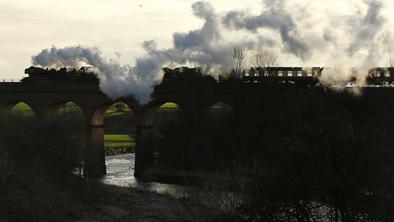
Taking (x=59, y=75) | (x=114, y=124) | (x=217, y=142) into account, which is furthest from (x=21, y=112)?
(x=217, y=142)

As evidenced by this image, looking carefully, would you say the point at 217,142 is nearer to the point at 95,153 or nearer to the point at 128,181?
the point at 128,181

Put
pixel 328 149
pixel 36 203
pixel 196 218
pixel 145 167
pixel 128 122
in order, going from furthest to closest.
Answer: pixel 128 122
pixel 145 167
pixel 36 203
pixel 196 218
pixel 328 149

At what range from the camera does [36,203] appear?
29.0m

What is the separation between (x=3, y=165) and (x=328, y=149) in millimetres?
22228

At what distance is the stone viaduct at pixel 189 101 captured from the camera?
43781mm

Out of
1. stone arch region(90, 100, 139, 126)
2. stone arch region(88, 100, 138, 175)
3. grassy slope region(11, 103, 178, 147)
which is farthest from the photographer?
grassy slope region(11, 103, 178, 147)

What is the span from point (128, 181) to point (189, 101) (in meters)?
7.98

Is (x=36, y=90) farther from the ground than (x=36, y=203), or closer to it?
farther from the ground

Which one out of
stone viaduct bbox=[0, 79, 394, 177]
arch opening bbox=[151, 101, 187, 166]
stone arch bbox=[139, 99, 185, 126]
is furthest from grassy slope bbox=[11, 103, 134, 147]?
stone arch bbox=[139, 99, 185, 126]

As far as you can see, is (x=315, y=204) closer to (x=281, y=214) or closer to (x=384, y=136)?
(x=281, y=214)

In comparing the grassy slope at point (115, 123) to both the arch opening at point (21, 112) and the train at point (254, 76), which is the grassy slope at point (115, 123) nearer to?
the arch opening at point (21, 112)

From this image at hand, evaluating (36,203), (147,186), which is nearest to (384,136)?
(36,203)

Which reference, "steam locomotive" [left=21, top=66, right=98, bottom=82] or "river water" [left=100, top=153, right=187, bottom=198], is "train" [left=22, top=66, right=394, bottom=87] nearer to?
"steam locomotive" [left=21, top=66, right=98, bottom=82]

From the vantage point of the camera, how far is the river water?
4019cm
